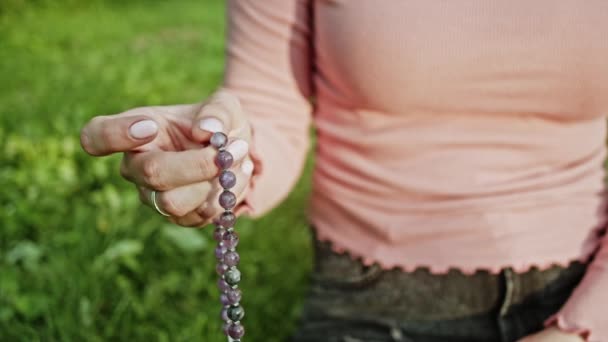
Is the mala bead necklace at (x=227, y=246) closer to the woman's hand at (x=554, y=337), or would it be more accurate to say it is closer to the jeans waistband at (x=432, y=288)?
the jeans waistband at (x=432, y=288)

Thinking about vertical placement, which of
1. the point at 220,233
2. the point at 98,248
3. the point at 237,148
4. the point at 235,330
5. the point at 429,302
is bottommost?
the point at 98,248

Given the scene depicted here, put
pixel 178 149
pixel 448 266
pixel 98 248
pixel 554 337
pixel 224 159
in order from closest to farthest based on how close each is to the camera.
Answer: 1. pixel 224 159
2. pixel 178 149
3. pixel 554 337
4. pixel 448 266
5. pixel 98 248

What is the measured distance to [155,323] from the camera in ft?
5.53

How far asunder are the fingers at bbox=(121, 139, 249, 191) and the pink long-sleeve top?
19cm

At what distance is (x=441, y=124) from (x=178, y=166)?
1.52 ft

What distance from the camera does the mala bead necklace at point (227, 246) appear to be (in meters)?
0.78

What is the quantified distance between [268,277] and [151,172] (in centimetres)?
130

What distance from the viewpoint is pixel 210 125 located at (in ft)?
2.62

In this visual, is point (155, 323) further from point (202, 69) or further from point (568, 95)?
point (202, 69)

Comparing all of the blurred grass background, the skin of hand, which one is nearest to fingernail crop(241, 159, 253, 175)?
the skin of hand

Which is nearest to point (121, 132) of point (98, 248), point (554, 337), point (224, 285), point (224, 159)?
point (224, 159)

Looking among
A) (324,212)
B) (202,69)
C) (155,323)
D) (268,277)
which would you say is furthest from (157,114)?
Result: (202,69)

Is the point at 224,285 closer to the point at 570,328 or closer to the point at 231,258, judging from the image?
the point at 231,258

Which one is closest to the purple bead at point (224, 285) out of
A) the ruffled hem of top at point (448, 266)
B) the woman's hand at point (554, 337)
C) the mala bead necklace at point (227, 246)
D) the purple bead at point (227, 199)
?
the mala bead necklace at point (227, 246)
